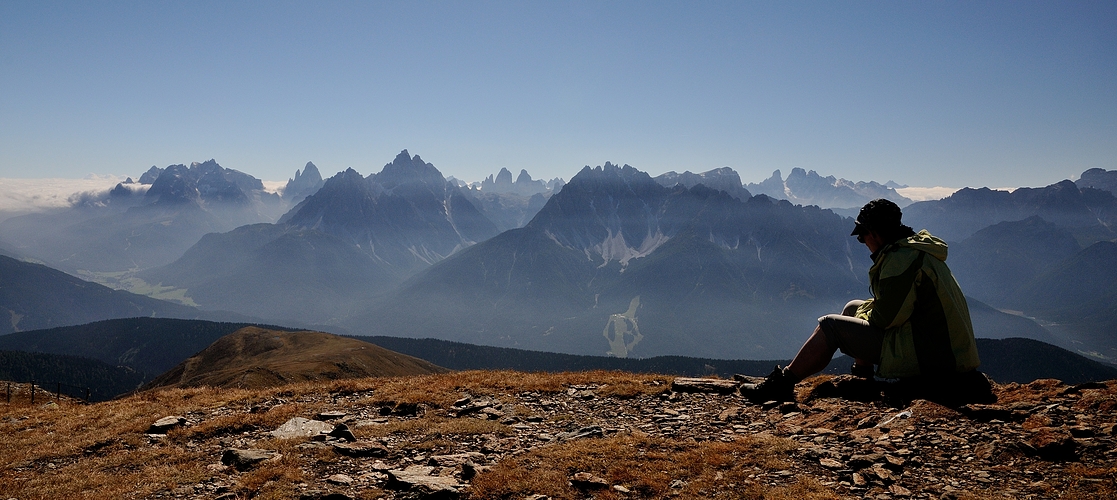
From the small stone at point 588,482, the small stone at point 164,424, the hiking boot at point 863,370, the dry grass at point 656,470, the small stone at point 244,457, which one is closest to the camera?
the dry grass at point 656,470

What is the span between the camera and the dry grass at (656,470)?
8.16 meters

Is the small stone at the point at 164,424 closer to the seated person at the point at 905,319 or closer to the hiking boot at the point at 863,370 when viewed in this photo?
the seated person at the point at 905,319

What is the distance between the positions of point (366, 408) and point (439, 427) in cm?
375

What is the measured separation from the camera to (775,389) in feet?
42.5

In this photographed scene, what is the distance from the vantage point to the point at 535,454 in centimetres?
1032

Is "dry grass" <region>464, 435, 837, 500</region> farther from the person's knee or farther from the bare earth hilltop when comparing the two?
the person's knee

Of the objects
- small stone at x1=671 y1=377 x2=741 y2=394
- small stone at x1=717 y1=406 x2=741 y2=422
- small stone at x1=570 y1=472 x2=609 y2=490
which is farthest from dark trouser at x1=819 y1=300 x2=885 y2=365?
small stone at x1=570 y1=472 x2=609 y2=490

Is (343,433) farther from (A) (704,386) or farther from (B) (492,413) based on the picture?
(A) (704,386)

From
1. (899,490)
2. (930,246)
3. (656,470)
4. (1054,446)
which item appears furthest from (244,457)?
(930,246)

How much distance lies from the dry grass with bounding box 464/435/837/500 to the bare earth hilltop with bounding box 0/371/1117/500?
4 cm

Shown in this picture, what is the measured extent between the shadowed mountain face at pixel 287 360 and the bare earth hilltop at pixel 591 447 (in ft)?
330

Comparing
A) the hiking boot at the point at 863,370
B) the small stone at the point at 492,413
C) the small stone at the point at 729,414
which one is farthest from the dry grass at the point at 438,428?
the hiking boot at the point at 863,370

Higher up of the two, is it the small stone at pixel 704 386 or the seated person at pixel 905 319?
the seated person at pixel 905 319

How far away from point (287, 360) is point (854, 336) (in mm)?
155645
